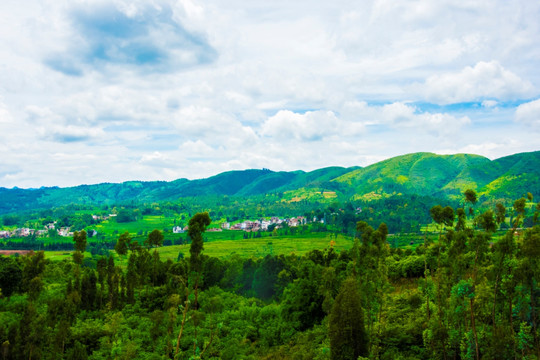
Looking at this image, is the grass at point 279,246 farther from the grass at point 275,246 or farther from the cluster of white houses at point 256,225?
the cluster of white houses at point 256,225

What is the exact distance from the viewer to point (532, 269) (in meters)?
12.7

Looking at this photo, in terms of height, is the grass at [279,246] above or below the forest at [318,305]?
below

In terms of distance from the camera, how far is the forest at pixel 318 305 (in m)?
13.6

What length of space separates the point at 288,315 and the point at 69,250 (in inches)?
5101

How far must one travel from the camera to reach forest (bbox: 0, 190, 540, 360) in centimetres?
1356

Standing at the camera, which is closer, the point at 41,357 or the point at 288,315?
the point at 41,357

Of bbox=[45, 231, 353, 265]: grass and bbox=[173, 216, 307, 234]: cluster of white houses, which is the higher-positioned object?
bbox=[173, 216, 307, 234]: cluster of white houses

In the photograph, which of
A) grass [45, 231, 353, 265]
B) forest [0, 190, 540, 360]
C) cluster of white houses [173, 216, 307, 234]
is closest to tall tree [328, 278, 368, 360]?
forest [0, 190, 540, 360]

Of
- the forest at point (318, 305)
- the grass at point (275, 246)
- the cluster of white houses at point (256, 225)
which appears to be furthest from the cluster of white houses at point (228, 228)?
the forest at point (318, 305)

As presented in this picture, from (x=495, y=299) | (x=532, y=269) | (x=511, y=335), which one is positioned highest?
(x=532, y=269)

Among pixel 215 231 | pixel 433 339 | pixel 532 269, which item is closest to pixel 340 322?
pixel 433 339

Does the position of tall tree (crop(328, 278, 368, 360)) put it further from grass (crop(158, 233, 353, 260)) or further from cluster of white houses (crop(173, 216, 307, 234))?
cluster of white houses (crop(173, 216, 307, 234))

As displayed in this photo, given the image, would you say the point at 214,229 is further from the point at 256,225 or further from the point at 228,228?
the point at 256,225

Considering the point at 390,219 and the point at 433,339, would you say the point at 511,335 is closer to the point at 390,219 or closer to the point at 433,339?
the point at 433,339
